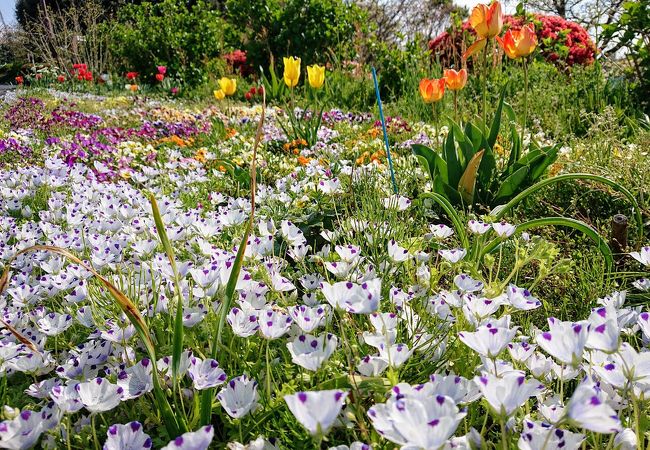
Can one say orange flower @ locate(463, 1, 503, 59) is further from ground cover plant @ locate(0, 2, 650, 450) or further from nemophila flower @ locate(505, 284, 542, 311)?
nemophila flower @ locate(505, 284, 542, 311)

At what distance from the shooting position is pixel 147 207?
197 cm

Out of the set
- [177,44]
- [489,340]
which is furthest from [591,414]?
[177,44]

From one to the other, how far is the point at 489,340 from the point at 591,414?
274 millimetres

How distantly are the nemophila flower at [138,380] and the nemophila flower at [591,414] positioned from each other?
76cm

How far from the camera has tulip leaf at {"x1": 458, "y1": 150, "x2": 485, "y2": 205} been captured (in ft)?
7.68

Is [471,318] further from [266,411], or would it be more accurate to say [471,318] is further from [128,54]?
[128,54]

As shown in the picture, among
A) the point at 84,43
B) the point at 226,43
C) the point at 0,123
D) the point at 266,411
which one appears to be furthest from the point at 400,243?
the point at 84,43

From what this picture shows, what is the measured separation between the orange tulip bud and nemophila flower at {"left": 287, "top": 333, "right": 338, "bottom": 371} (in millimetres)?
1825

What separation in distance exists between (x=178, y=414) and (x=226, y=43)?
11.9m

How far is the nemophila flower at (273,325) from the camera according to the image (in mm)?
1079

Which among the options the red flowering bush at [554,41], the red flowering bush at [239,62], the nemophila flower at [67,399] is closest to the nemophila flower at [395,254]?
→ the nemophila flower at [67,399]

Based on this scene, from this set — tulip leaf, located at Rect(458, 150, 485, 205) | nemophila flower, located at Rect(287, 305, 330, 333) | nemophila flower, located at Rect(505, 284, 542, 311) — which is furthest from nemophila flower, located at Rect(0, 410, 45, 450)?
tulip leaf, located at Rect(458, 150, 485, 205)

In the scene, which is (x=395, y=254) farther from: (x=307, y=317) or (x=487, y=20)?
(x=487, y=20)

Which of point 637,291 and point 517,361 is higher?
point 517,361
